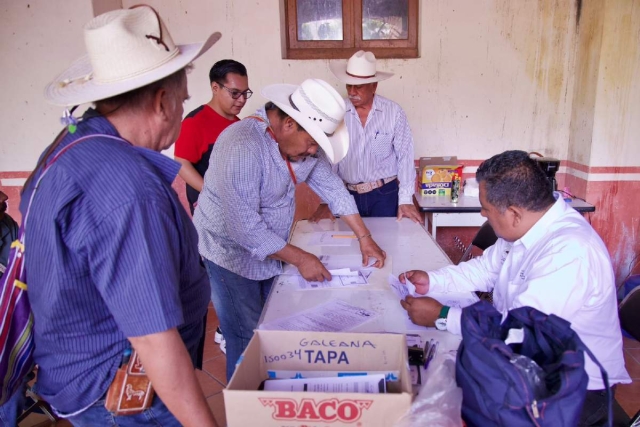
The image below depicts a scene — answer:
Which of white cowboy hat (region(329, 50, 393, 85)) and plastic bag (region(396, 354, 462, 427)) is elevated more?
white cowboy hat (region(329, 50, 393, 85))

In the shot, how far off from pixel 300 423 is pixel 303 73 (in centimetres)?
337

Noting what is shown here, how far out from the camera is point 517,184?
1444 mm

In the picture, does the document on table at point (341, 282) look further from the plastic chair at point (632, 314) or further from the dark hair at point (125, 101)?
the dark hair at point (125, 101)

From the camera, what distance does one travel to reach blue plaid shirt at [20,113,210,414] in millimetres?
815

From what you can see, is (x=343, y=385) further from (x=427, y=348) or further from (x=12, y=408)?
(x=12, y=408)

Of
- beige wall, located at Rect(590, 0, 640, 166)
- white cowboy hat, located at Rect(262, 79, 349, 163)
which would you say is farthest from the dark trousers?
beige wall, located at Rect(590, 0, 640, 166)

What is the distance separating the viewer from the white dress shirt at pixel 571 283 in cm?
130

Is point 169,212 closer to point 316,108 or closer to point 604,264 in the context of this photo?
point 316,108

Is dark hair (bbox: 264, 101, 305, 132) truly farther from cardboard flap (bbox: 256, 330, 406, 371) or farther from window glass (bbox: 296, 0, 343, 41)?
window glass (bbox: 296, 0, 343, 41)

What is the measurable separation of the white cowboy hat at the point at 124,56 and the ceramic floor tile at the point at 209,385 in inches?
78.6

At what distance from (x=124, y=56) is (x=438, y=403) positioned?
94 cm

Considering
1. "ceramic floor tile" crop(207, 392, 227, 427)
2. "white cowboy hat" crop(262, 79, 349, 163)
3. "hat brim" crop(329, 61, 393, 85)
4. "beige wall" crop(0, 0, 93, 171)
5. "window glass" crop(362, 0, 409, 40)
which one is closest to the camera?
"white cowboy hat" crop(262, 79, 349, 163)

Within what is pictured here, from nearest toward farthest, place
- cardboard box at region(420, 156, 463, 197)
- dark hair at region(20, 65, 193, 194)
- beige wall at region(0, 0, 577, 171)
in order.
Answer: dark hair at region(20, 65, 193, 194) → cardboard box at region(420, 156, 463, 197) → beige wall at region(0, 0, 577, 171)

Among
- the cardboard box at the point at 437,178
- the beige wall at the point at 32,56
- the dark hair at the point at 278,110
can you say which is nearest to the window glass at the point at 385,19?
the cardboard box at the point at 437,178
